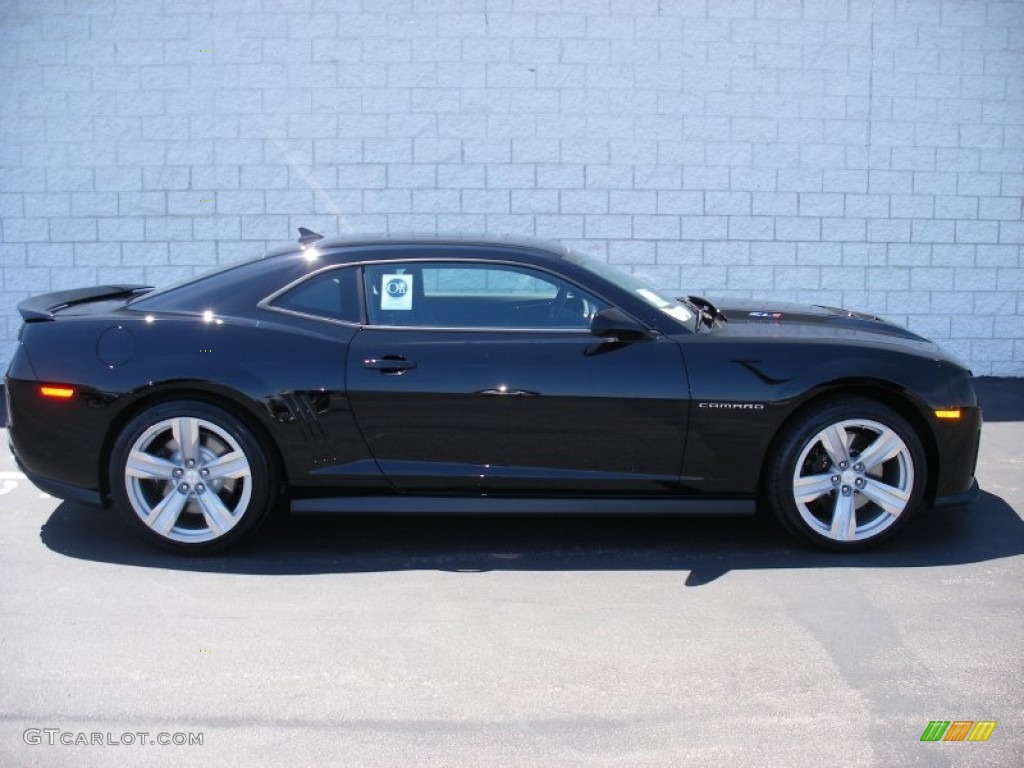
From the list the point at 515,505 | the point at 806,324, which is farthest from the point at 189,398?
the point at 806,324

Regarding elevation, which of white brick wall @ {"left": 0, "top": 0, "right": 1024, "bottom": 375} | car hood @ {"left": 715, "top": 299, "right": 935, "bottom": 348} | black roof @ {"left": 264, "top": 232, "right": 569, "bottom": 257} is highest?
white brick wall @ {"left": 0, "top": 0, "right": 1024, "bottom": 375}

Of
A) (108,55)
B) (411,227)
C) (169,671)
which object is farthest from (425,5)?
(169,671)

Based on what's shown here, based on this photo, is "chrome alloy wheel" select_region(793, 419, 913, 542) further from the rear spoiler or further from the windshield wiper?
the rear spoiler

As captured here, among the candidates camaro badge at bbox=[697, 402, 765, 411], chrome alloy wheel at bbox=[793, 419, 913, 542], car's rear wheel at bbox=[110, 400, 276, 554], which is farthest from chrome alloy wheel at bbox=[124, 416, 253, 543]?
chrome alloy wheel at bbox=[793, 419, 913, 542]

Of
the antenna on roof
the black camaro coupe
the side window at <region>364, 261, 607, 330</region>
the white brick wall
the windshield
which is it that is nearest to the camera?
the black camaro coupe

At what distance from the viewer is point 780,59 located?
9.58m

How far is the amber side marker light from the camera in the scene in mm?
5508

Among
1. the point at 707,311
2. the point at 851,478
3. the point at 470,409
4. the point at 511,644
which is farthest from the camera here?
the point at 707,311

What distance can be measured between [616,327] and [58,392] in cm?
251

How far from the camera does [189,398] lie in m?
5.53

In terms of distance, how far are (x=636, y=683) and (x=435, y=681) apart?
2.25 feet

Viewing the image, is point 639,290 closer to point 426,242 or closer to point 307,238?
point 426,242

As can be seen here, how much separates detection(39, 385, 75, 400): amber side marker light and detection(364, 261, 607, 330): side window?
1.38 m

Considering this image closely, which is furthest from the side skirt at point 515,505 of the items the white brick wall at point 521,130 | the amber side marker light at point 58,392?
the white brick wall at point 521,130
